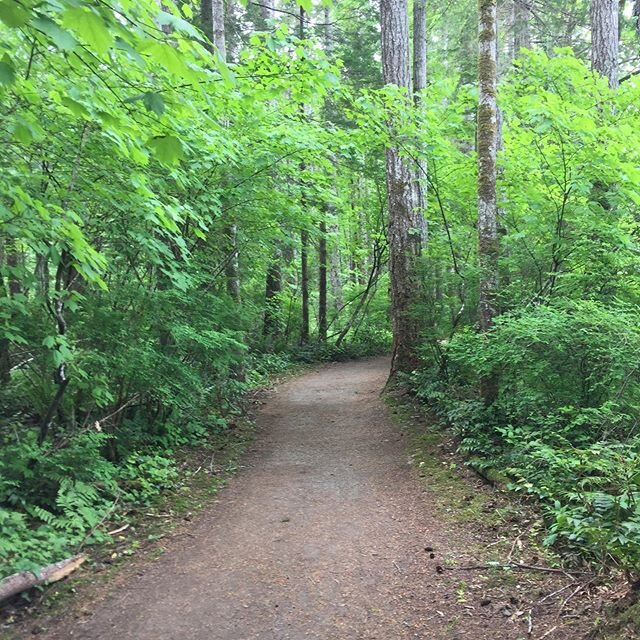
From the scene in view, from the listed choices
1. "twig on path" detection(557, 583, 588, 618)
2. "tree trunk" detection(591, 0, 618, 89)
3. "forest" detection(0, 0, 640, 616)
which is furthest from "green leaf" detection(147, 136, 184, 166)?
"tree trunk" detection(591, 0, 618, 89)

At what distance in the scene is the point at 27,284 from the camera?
14.2 feet

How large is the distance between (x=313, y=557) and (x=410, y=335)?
6.46 meters

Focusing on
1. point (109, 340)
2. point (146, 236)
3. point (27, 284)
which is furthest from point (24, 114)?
point (109, 340)

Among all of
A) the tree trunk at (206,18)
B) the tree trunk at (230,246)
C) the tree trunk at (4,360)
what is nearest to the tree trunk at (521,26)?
the tree trunk at (206,18)

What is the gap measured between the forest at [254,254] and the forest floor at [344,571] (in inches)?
17.8

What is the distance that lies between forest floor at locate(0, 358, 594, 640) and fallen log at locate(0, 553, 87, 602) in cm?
22

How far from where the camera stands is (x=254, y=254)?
9.45 m

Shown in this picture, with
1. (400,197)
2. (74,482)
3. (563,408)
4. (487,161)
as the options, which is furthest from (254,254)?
(563,408)

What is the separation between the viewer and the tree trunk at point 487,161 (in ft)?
24.5

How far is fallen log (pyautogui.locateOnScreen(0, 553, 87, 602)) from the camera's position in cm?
361

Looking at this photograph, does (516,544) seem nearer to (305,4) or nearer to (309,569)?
(309,569)

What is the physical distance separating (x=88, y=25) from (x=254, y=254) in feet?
25.3

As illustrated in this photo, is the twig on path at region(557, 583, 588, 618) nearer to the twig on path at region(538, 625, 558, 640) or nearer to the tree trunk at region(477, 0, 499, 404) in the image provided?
the twig on path at region(538, 625, 558, 640)

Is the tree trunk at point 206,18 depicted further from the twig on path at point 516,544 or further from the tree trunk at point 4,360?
the twig on path at point 516,544
